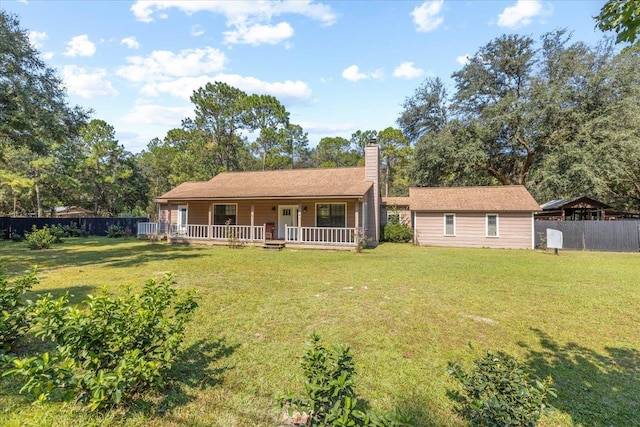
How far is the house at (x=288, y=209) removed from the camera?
14.2 m

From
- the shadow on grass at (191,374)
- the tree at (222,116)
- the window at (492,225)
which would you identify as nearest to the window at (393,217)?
the window at (492,225)

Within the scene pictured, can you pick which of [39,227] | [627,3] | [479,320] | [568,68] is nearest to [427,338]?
[479,320]

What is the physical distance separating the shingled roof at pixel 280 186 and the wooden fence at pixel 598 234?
32.1 ft

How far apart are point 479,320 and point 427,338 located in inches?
50.2

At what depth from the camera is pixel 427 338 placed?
13.3 feet

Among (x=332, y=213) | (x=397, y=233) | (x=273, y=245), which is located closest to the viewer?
(x=273, y=245)

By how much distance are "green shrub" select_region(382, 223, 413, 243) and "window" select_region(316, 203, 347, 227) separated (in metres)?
3.94

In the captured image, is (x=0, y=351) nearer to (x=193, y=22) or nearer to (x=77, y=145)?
(x=193, y=22)

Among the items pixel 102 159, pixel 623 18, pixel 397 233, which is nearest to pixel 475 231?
pixel 397 233

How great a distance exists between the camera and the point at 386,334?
13.7ft

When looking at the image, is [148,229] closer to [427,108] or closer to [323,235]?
[323,235]

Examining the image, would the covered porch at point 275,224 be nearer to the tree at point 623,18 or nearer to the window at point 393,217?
the window at point 393,217

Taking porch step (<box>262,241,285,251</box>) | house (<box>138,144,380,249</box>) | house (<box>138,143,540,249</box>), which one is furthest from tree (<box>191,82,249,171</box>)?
porch step (<box>262,241,285,251</box>)

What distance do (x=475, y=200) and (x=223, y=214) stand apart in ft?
46.6
